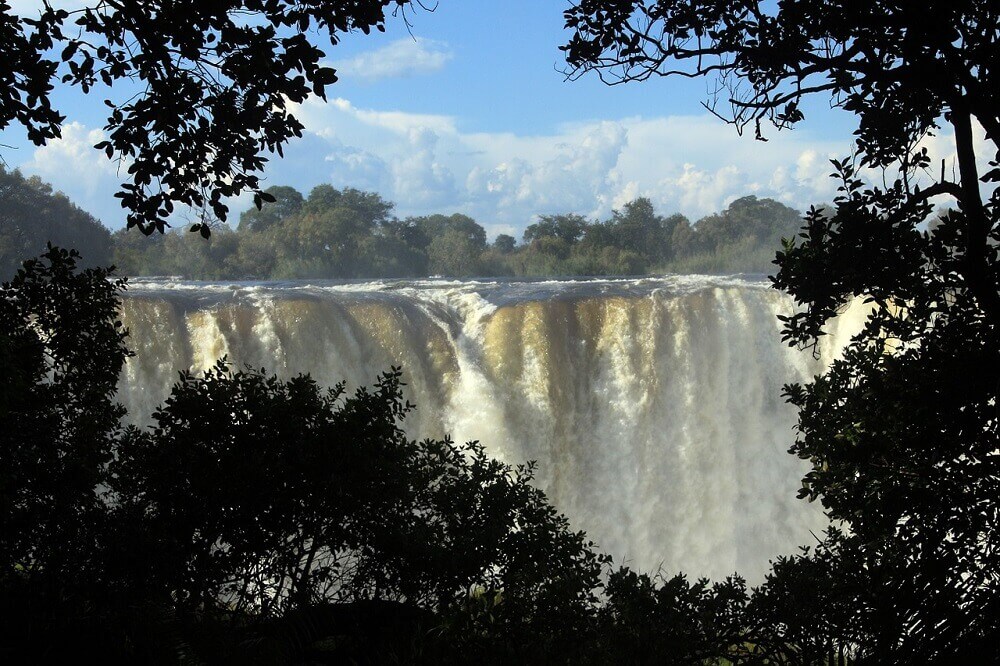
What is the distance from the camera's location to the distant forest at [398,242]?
3052 cm

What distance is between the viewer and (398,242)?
35594 mm

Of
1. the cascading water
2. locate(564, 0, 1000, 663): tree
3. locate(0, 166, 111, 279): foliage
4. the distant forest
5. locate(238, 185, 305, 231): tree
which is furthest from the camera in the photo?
locate(238, 185, 305, 231): tree

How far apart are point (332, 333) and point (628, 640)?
28.5 feet

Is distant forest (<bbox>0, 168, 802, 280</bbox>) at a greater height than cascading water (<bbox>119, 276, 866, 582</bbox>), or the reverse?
distant forest (<bbox>0, 168, 802, 280</bbox>)

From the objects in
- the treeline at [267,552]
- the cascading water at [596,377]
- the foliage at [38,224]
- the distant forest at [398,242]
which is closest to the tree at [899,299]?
the treeline at [267,552]

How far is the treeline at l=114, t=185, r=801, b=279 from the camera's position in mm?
32969

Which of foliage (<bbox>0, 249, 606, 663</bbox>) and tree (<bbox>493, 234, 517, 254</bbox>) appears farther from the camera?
tree (<bbox>493, 234, 517, 254</bbox>)

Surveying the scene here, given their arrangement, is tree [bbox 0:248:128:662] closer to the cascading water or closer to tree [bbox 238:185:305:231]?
the cascading water

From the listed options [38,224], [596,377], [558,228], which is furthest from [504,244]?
[596,377]

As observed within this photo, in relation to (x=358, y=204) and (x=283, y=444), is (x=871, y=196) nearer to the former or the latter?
(x=283, y=444)

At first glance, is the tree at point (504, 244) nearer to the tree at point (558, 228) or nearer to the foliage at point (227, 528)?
the tree at point (558, 228)

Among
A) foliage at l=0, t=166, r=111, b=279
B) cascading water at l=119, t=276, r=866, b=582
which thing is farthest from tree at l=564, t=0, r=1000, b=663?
foliage at l=0, t=166, r=111, b=279

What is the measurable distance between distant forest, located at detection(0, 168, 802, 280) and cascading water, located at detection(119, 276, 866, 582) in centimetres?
1797

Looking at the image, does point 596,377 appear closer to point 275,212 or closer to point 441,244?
point 441,244
